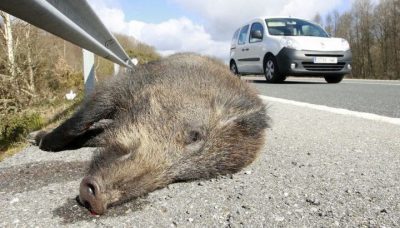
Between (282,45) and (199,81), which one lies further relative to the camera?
(282,45)

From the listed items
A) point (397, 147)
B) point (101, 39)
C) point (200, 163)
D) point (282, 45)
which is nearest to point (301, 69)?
point (282, 45)

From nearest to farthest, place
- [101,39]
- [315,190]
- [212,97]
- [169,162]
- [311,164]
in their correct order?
[315,190], [169,162], [311,164], [212,97], [101,39]

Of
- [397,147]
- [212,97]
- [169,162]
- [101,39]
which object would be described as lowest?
[397,147]

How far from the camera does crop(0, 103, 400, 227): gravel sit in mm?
2197

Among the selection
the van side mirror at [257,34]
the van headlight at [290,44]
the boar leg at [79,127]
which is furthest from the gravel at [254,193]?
the van side mirror at [257,34]

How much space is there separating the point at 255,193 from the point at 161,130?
0.78 meters

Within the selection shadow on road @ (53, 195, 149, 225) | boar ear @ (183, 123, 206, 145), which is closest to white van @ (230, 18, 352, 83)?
boar ear @ (183, 123, 206, 145)

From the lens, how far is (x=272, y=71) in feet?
47.5

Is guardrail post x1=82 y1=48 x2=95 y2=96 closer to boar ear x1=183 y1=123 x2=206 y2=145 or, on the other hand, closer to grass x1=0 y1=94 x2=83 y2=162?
grass x1=0 y1=94 x2=83 y2=162

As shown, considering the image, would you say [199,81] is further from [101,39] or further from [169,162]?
[101,39]

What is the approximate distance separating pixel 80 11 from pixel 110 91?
0.67m

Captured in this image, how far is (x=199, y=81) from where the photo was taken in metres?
3.77

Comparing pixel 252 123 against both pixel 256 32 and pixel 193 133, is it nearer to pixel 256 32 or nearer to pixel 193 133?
pixel 193 133

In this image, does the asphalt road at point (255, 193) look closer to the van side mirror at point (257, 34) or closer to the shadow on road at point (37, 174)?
the shadow on road at point (37, 174)
